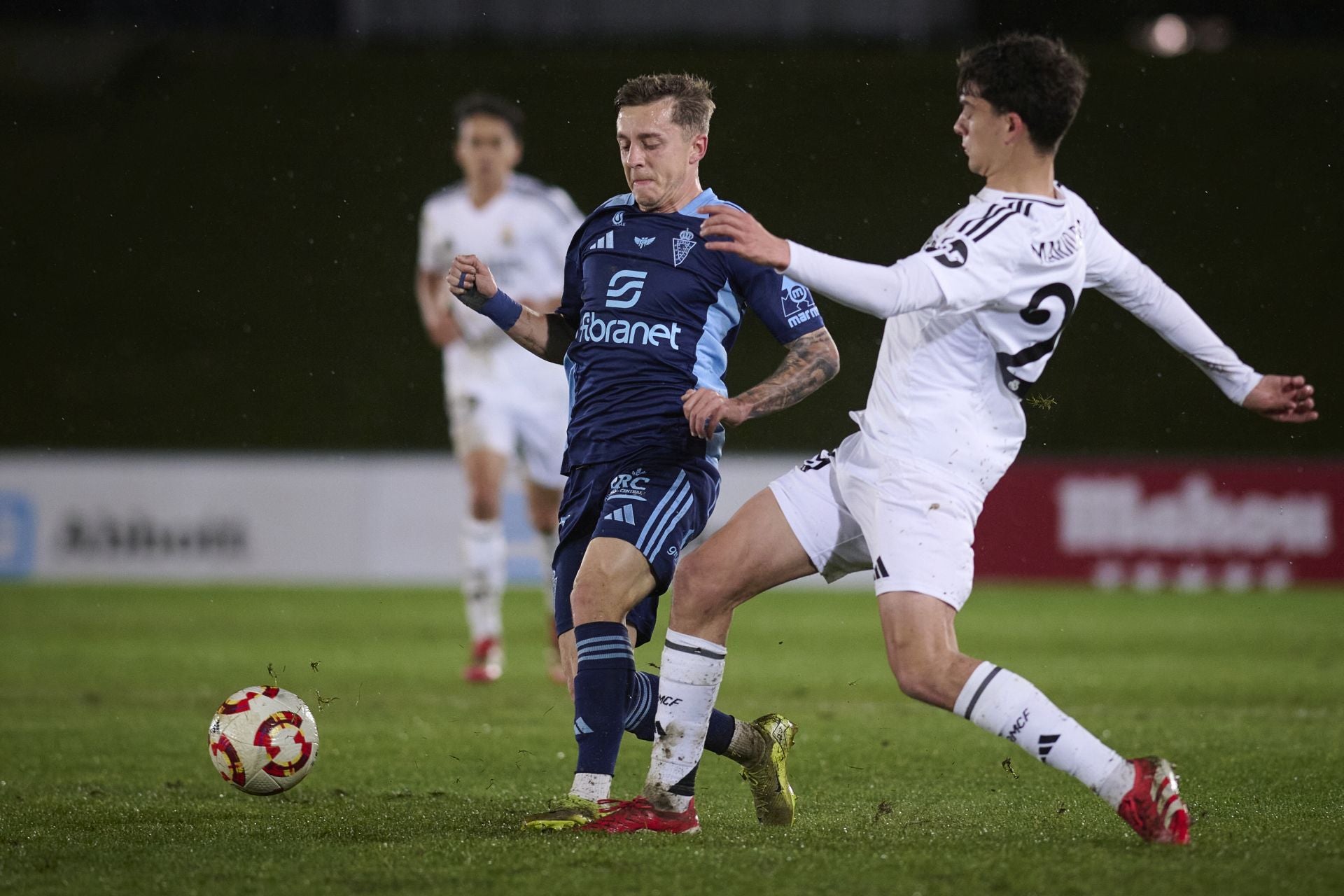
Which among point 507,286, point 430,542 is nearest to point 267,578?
point 430,542

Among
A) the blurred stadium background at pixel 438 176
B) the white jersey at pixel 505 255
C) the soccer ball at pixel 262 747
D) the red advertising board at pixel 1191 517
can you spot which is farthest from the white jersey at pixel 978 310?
the blurred stadium background at pixel 438 176

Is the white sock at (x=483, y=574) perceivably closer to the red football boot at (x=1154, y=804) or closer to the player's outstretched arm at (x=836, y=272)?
the player's outstretched arm at (x=836, y=272)

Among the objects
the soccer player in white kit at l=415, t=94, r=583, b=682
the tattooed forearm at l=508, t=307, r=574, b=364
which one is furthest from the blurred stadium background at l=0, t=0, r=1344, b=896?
the tattooed forearm at l=508, t=307, r=574, b=364

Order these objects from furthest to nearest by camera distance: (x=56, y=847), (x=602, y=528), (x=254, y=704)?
(x=254, y=704)
(x=602, y=528)
(x=56, y=847)

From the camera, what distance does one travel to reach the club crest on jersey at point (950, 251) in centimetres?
362

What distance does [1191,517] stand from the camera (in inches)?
532

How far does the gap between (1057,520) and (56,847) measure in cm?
1109

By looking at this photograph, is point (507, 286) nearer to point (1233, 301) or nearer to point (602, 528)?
point (602, 528)

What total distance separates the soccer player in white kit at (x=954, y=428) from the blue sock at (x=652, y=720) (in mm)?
36

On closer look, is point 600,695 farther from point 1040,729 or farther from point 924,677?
point 1040,729

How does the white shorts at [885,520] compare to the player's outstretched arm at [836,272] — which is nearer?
the player's outstretched arm at [836,272]

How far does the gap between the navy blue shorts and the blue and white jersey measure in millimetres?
46

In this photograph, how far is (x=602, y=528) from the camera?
13.6 feet

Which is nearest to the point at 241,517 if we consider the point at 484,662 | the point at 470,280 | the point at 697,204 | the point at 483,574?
the point at 483,574
